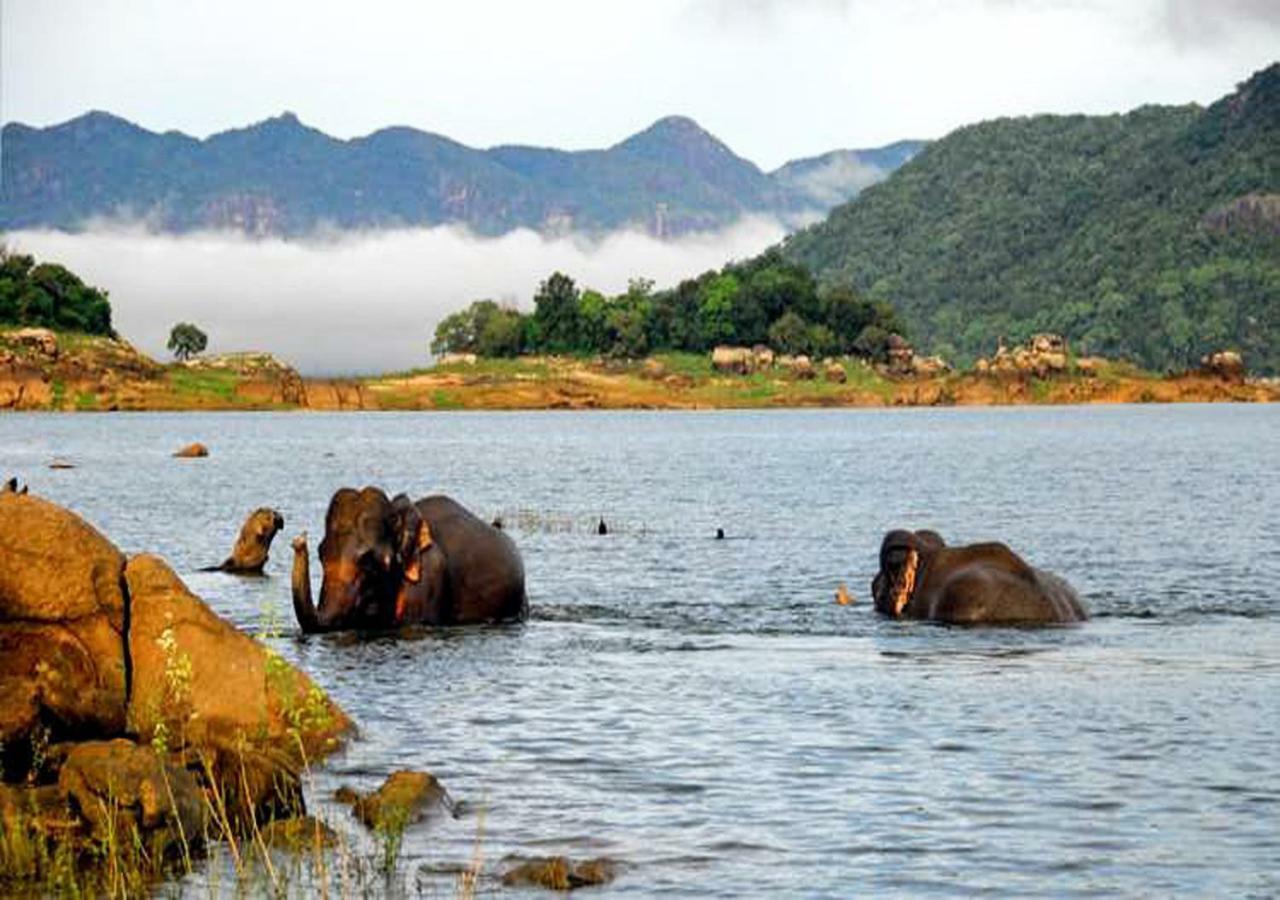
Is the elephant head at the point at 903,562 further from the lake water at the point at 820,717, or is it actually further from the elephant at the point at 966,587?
the lake water at the point at 820,717

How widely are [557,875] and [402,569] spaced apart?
683 inches

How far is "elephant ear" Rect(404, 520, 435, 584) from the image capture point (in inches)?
1341

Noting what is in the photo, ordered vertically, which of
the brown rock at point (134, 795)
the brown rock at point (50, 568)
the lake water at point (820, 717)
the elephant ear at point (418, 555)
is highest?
the brown rock at point (50, 568)

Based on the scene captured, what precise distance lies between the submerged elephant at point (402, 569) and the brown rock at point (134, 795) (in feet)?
46.6

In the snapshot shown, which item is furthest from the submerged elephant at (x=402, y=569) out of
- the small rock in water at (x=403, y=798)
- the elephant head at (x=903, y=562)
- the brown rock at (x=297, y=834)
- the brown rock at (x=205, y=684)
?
the brown rock at (x=297, y=834)

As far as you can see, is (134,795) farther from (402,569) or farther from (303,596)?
(402,569)

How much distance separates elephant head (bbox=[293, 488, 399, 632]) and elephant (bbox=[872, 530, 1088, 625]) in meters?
9.75

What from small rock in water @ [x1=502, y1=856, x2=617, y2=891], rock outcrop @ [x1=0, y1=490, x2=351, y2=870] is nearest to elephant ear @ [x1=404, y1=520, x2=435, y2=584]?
rock outcrop @ [x1=0, y1=490, x2=351, y2=870]

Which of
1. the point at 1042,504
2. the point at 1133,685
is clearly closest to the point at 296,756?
the point at 1133,685

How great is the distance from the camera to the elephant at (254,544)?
47250mm

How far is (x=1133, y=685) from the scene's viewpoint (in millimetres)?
28156

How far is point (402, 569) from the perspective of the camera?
34219 mm

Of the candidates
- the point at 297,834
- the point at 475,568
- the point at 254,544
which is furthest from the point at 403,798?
the point at 254,544

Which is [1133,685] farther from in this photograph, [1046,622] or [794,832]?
[794,832]
